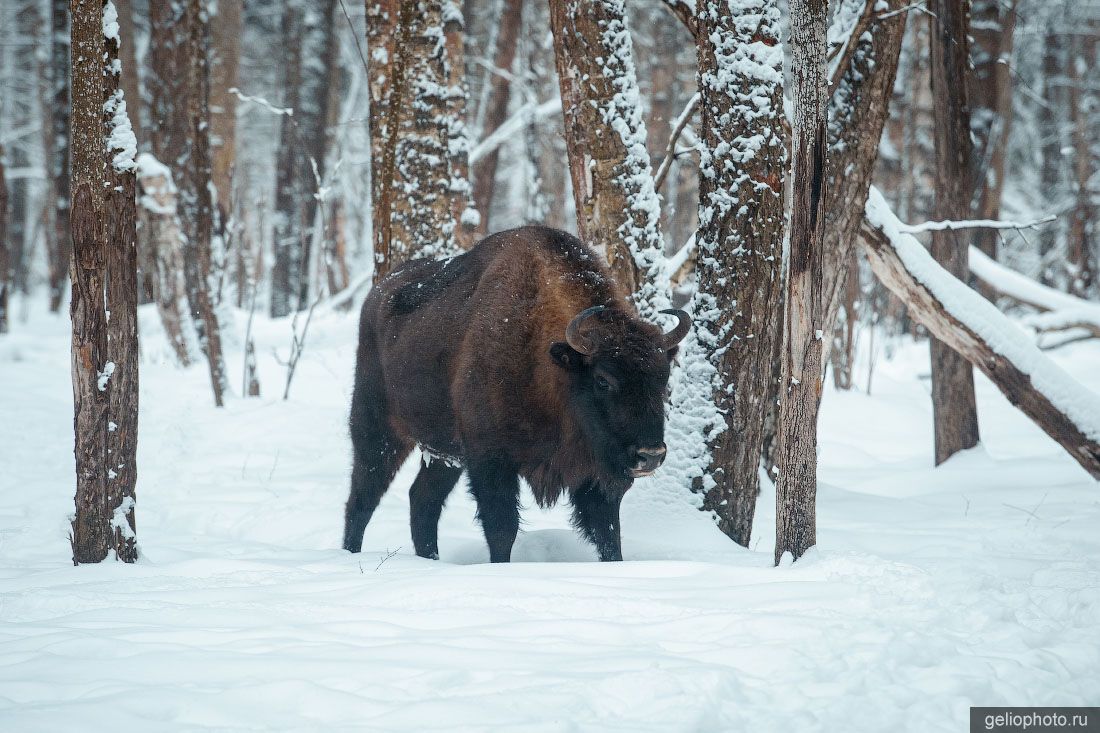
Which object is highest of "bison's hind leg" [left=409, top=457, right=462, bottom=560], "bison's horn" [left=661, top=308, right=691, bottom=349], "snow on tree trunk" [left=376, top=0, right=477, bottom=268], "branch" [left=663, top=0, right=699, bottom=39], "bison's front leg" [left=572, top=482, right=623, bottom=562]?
"branch" [left=663, top=0, right=699, bottom=39]

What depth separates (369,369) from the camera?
209 inches

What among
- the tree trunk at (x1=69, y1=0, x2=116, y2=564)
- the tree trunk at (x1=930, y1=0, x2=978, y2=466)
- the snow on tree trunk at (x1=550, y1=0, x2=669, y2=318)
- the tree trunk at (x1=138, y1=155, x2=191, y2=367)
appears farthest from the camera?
the tree trunk at (x1=138, y1=155, x2=191, y2=367)

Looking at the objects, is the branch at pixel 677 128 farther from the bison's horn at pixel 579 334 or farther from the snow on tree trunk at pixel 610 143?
the bison's horn at pixel 579 334

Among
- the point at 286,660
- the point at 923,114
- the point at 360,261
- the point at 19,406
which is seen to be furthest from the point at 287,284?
the point at 286,660

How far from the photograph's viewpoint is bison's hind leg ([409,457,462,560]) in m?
5.12

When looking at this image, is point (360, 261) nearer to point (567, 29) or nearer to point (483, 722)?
point (567, 29)

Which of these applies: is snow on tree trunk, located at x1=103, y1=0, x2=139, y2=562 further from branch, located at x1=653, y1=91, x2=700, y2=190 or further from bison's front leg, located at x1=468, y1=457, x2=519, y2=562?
branch, located at x1=653, y1=91, x2=700, y2=190

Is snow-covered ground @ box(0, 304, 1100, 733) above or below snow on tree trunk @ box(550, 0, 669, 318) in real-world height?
below

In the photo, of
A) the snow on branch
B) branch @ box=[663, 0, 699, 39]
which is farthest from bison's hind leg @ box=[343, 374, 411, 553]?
the snow on branch

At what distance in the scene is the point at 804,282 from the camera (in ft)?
11.6

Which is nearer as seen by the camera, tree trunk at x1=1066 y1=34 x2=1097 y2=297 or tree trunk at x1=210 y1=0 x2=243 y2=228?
tree trunk at x1=210 y1=0 x2=243 y2=228

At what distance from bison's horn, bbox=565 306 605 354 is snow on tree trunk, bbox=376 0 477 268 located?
2335 mm

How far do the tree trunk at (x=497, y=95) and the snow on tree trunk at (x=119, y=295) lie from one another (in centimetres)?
791

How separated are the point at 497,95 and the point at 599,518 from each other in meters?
9.75
